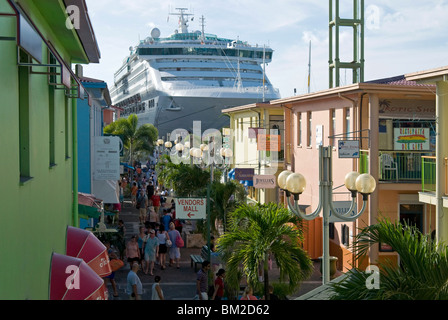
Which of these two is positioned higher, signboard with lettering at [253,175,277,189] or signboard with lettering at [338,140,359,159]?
signboard with lettering at [338,140,359,159]

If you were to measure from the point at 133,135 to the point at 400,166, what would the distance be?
29.5 meters

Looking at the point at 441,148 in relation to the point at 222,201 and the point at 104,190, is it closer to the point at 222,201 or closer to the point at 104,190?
the point at 222,201

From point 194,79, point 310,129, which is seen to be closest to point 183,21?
point 194,79

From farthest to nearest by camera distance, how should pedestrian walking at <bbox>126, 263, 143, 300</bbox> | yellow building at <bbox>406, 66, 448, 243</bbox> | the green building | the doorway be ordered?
the doorway < pedestrian walking at <bbox>126, 263, 143, 300</bbox> < yellow building at <bbox>406, 66, 448, 243</bbox> < the green building

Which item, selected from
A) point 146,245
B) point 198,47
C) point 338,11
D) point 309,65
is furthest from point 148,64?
point 146,245

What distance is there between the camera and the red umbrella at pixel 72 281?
759cm

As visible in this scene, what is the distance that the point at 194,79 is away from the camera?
6194 centimetres

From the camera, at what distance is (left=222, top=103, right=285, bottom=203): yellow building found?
24.6 metres

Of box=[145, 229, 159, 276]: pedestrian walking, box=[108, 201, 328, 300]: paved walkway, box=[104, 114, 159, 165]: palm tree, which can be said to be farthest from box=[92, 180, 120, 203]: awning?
box=[104, 114, 159, 165]: palm tree

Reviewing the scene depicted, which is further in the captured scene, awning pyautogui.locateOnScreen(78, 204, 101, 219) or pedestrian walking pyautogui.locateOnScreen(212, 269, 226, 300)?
awning pyautogui.locateOnScreen(78, 204, 101, 219)

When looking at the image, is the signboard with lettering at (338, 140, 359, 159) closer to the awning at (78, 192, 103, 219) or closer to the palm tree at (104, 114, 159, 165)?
the awning at (78, 192, 103, 219)

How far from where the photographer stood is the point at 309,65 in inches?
1502

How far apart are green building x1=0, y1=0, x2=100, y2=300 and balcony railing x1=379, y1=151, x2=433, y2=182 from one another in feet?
32.1

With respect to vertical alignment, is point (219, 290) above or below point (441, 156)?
below
